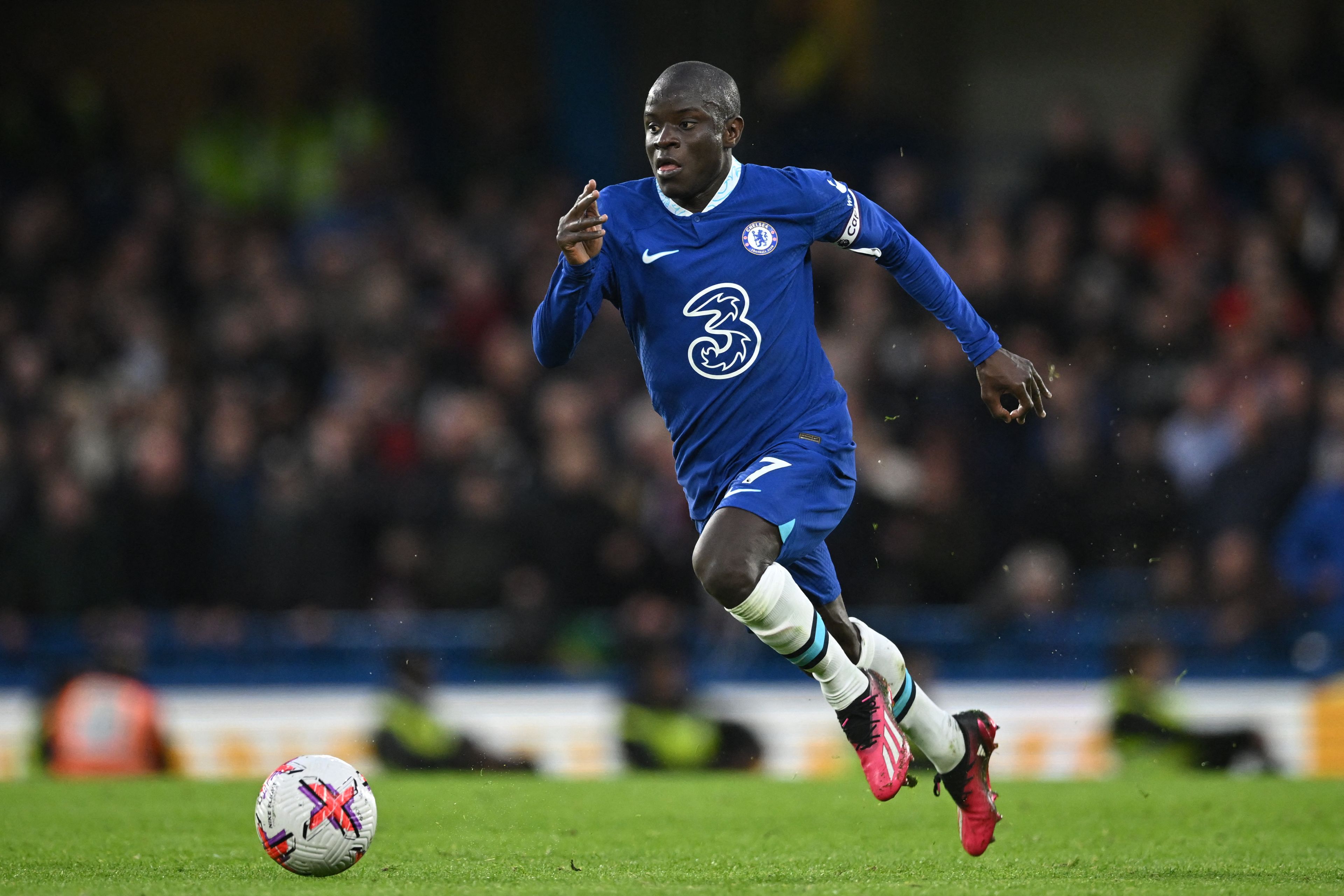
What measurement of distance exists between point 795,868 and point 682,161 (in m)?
2.23

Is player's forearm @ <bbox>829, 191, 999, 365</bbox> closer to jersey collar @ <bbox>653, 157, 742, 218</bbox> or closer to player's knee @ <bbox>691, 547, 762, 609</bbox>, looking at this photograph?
jersey collar @ <bbox>653, 157, 742, 218</bbox>

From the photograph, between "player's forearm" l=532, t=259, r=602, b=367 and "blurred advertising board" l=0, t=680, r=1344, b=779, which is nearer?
"player's forearm" l=532, t=259, r=602, b=367

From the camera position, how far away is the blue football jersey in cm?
553

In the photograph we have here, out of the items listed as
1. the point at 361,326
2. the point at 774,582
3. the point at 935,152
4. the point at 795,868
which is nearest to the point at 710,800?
the point at 795,868

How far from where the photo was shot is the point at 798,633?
211 inches

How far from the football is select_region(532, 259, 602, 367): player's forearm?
145 cm

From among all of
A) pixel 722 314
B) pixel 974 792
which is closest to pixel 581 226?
pixel 722 314

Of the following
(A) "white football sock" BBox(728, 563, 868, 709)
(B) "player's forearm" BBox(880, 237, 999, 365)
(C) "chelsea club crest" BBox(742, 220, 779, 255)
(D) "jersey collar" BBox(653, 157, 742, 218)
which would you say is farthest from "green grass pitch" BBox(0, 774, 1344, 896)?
(D) "jersey collar" BBox(653, 157, 742, 218)

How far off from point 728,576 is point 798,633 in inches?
13.0

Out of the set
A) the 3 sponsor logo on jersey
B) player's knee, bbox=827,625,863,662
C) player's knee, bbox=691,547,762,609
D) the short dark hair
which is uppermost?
the short dark hair

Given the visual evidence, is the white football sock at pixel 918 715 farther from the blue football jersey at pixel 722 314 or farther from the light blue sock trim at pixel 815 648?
the blue football jersey at pixel 722 314

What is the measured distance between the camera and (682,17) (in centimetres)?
1585

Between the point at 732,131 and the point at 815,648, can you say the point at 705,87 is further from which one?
the point at 815,648

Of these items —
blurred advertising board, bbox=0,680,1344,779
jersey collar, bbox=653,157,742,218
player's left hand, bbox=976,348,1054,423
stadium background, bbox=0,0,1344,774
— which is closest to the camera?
jersey collar, bbox=653,157,742,218
